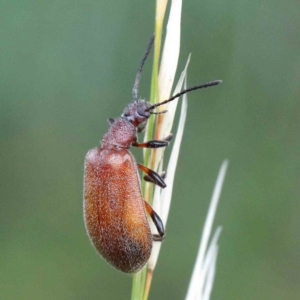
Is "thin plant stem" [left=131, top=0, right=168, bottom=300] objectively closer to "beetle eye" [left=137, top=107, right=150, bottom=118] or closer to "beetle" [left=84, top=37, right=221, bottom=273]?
"beetle" [left=84, top=37, right=221, bottom=273]

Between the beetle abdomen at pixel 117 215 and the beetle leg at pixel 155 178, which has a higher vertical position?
the beetle leg at pixel 155 178

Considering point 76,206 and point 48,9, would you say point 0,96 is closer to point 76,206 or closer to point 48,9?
point 48,9

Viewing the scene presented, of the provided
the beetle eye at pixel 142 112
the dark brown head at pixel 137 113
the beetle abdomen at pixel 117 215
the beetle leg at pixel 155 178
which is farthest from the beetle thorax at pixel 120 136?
the beetle leg at pixel 155 178

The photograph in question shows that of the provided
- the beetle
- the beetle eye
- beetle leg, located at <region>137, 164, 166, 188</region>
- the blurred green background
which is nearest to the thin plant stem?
beetle leg, located at <region>137, 164, 166, 188</region>

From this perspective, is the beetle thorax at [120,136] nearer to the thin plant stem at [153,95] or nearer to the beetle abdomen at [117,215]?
the beetle abdomen at [117,215]

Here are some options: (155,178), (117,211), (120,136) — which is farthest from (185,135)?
(155,178)

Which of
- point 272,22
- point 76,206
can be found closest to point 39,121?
point 76,206

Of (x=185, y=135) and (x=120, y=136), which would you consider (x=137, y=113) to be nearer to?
(x=120, y=136)
